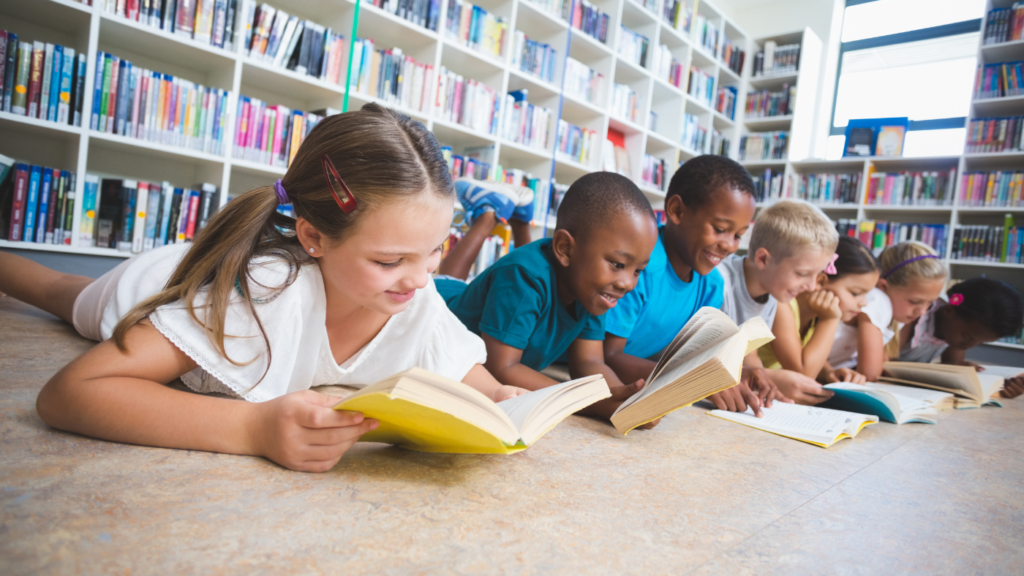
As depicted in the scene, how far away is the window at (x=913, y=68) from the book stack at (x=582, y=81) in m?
2.19

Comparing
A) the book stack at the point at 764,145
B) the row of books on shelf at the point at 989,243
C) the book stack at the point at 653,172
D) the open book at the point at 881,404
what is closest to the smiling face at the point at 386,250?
the open book at the point at 881,404

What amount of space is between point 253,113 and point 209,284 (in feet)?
6.38

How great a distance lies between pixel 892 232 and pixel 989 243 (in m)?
0.54

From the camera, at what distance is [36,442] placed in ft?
1.81

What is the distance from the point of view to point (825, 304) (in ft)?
5.84

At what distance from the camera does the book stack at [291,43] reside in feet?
7.56

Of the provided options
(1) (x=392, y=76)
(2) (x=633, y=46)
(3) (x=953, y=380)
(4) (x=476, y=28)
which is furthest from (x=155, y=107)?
(2) (x=633, y=46)

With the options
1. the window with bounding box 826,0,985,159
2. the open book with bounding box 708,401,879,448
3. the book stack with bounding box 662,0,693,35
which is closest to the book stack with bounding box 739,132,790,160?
the window with bounding box 826,0,985,159

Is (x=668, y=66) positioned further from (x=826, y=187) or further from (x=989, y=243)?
(x=989, y=243)

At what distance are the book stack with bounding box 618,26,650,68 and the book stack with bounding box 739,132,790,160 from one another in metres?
1.36

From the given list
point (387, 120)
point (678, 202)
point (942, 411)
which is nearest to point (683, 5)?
point (678, 202)

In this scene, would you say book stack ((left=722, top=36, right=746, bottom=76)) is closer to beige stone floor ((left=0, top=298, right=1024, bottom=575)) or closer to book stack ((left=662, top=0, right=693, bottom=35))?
book stack ((left=662, top=0, right=693, bottom=35))

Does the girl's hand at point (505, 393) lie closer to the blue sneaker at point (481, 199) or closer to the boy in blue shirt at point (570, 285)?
the boy in blue shirt at point (570, 285)

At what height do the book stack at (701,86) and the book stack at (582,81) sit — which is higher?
the book stack at (701,86)
